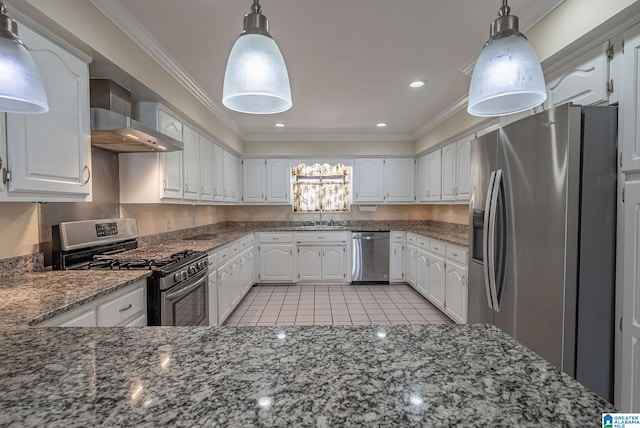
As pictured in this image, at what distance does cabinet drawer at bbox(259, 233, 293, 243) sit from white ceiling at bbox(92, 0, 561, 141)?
201cm

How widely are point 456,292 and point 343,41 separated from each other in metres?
A: 2.61

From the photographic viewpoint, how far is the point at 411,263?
4699mm

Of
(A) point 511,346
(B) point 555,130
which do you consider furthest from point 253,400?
(B) point 555,130

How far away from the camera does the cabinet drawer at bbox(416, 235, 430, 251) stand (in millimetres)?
4000

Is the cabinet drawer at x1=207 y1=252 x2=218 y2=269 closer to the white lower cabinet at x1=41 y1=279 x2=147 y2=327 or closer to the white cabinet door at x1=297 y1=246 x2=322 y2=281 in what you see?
the white lower cabinet at x1=41 y1=279 x2=147 y2=327

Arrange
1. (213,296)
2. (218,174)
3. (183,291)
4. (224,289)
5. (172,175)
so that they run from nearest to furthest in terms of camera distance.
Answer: (183,291), (172,175), (213,296), (224,289), (218,174)

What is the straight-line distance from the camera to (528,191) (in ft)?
5.85

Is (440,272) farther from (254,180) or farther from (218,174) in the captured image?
(254,180)

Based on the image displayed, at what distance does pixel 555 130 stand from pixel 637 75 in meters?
0.37

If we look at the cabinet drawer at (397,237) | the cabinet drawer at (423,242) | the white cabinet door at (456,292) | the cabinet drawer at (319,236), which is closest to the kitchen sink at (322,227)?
the cabinet drawer at (319,236)

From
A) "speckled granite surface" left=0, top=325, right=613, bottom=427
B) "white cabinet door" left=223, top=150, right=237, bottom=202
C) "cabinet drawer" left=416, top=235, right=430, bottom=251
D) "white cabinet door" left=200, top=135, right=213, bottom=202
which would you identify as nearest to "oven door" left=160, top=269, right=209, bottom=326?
"speckled granite surface" left=0, top=325, right=613, bottom=427

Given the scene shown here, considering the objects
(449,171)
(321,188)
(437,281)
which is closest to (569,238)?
(437,281)

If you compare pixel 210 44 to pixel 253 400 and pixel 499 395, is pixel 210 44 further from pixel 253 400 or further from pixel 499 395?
pixel 499 395
